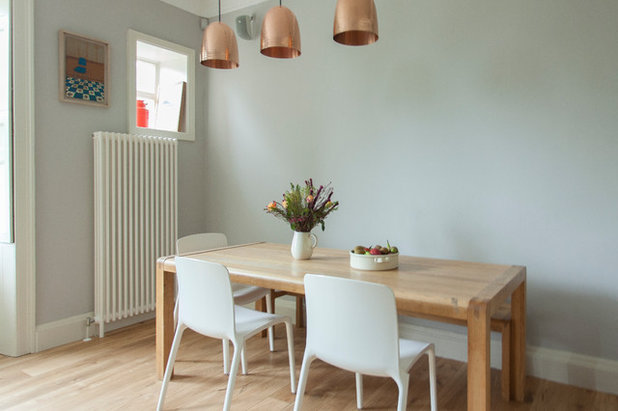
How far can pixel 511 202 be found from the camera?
2.56 meters

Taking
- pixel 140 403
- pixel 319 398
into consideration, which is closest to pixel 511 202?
pixel 319 398

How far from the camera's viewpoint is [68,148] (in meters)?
2.96

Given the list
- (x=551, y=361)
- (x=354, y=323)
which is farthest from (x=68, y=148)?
(x=551, y=361)

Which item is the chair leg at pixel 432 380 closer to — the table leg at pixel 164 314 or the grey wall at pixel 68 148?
the table leg at pixel 164 314

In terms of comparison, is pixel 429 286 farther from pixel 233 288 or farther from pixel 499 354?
pixel 233 288

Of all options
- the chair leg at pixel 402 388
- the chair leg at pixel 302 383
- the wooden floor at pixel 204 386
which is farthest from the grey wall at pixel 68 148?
the chair leg at pixel 402 388

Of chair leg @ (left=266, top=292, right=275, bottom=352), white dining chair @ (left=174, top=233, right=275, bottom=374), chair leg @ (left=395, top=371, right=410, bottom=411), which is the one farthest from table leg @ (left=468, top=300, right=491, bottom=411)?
chair leg @ (left=266, top=292, right=275, bottom=352)

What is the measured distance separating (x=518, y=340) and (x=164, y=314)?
1821 mm

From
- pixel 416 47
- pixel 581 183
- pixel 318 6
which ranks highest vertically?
pixel 318 6

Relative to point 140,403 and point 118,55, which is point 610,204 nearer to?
point 140,403

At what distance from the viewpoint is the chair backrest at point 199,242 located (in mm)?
2686

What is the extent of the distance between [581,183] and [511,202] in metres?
0.36

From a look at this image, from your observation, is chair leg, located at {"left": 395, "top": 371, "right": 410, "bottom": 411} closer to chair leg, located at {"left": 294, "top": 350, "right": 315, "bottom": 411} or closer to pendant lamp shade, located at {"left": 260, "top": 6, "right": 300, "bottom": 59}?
chair leg, located at {"left": 294, "top": 350, "right": 315, "bottom": 411}

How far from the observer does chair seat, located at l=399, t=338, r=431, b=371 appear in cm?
161
